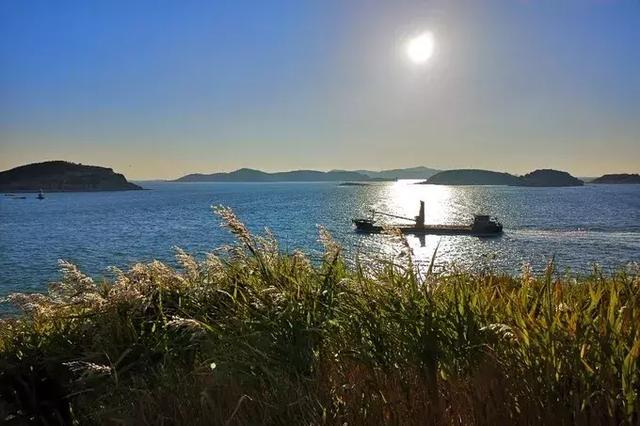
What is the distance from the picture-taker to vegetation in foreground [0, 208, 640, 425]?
2.64 m

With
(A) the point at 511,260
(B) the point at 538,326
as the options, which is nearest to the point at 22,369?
(B) the point at 538,326

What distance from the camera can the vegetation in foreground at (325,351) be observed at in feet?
8.68

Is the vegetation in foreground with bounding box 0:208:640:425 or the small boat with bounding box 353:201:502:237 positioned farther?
the small boat with bounding box 353:201:502:237

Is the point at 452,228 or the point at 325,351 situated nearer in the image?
the point at 325,351

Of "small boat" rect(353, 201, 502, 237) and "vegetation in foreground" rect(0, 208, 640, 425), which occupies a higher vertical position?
"vegetation in foreground" rect(0, 208, 640, 425)

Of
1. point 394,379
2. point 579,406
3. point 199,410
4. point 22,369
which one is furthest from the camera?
point 22,369

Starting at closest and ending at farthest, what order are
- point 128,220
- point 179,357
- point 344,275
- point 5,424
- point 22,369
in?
1. point 5,424
2. point 179,357
3. point 22,369
4. point 344,275
5. point 128,220

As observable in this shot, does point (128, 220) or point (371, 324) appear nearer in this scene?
point (371, 324)

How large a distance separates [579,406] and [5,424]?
4232 millimetres

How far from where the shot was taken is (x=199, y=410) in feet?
10.7

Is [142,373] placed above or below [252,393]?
below

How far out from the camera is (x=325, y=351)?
12.2 feet

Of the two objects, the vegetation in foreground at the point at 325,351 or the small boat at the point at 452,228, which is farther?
the small boat at the point at 452,228

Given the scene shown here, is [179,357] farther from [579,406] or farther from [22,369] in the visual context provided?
[579,406]
